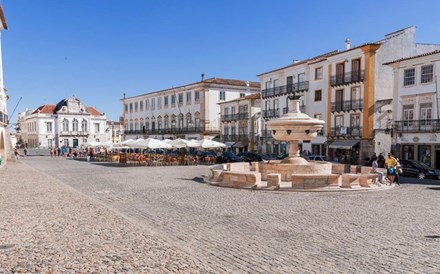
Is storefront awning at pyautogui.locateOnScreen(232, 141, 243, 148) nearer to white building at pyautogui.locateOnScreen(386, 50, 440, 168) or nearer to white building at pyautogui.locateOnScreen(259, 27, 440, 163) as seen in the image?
white building at pyautogui.locateOnScreen(259, 27, 440, 163)

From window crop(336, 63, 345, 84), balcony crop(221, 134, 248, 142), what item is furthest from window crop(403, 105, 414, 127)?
balcony crop(221, 134, 248, 142)

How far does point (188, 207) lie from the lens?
35.5ft

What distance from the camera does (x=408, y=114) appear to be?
30.2 m

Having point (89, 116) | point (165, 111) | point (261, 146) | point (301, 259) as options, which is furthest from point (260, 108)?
point (89, 116)

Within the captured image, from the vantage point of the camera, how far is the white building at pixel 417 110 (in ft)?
92.2

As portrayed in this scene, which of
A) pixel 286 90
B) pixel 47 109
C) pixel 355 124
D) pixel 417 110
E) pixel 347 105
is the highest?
pixel 47 109

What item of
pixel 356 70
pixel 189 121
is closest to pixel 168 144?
pixel 356 70

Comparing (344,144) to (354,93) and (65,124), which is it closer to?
(354,93)

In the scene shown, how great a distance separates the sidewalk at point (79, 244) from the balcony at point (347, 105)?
29.6 meters

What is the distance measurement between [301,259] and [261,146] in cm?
4177

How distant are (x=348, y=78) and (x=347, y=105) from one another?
2597mm

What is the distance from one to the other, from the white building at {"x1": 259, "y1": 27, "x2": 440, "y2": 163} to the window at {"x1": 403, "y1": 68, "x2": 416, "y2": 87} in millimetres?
3519

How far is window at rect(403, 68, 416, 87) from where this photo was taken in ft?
98.0

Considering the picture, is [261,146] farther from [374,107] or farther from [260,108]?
[374,107]
